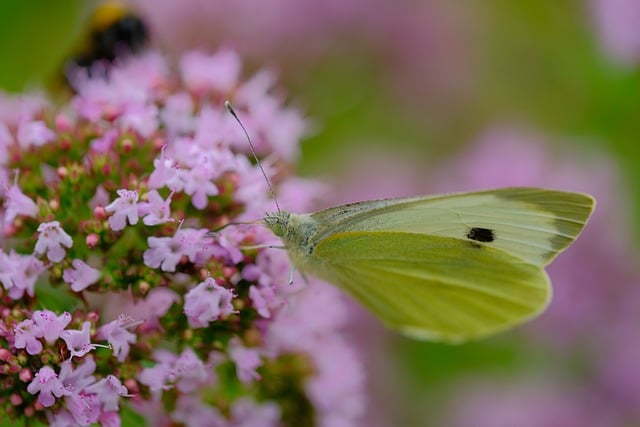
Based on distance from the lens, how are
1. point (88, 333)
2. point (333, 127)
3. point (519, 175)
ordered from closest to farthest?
point (88, 333)
point (519, 175)
point (333, 127)

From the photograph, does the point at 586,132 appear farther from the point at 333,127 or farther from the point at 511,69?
the point at 333,127

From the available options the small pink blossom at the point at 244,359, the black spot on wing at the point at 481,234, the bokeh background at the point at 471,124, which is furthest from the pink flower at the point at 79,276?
the bokeh background at the point at 471,124

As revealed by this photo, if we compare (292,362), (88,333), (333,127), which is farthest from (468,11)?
(88,333)

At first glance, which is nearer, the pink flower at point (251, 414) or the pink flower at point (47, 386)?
the pink flower at point (47, 386)

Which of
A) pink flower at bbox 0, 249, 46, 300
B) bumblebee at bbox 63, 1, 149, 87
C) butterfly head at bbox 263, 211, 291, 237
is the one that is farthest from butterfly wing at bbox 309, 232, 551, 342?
bumblebee at bbox 63, 1, 149, 87

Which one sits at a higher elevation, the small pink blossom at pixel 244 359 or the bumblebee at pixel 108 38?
the bumblebee at pixel 108 38

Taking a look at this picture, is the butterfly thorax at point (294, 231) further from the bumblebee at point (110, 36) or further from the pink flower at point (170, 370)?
the bumblebee at point (110, 36)
